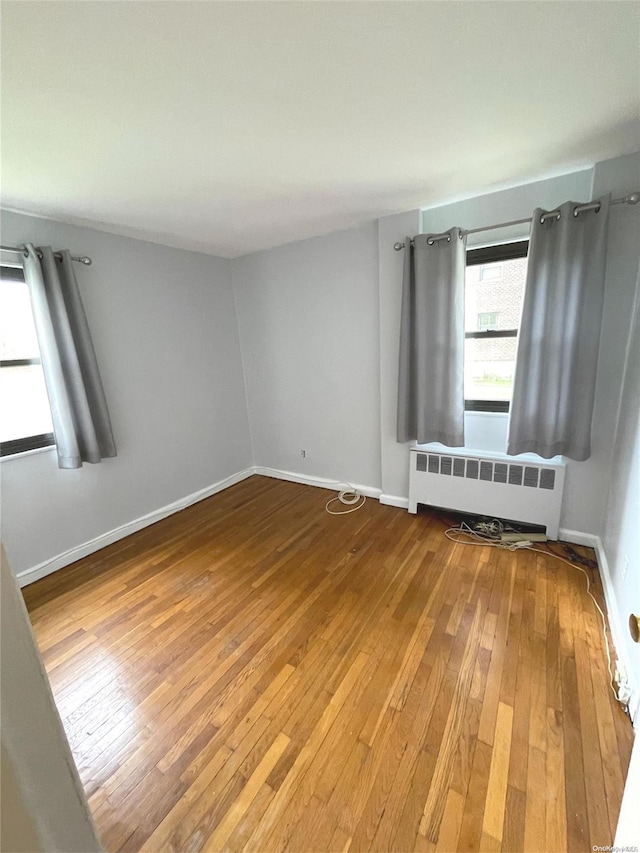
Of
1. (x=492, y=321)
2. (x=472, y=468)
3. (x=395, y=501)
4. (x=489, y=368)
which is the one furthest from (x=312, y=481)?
(x=492, y=321)

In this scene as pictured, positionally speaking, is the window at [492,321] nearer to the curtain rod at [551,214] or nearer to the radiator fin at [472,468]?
the curtain rod at [551,214]

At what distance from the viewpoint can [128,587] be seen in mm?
2176

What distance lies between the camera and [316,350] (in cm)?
321

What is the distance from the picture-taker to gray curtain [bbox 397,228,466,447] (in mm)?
2303

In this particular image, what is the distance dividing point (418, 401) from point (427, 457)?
1.55 ft

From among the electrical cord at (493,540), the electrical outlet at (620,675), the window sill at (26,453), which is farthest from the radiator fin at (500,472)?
the window sill at (26,453)

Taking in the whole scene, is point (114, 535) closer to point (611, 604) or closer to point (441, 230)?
point (611, 604)

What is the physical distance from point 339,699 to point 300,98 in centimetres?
243

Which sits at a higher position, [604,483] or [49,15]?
[49,15]

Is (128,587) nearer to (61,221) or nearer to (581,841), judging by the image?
(581,841)

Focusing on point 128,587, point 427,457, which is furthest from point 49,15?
point 427,457

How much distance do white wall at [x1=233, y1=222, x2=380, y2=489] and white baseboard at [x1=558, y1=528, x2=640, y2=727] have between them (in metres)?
1.52

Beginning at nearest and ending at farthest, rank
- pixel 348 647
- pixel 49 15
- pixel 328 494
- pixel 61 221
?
pixel 49 15 < pixel 348 647 < pixel 61 221 < pixel 328 494

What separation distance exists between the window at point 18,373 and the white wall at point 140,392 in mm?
154
